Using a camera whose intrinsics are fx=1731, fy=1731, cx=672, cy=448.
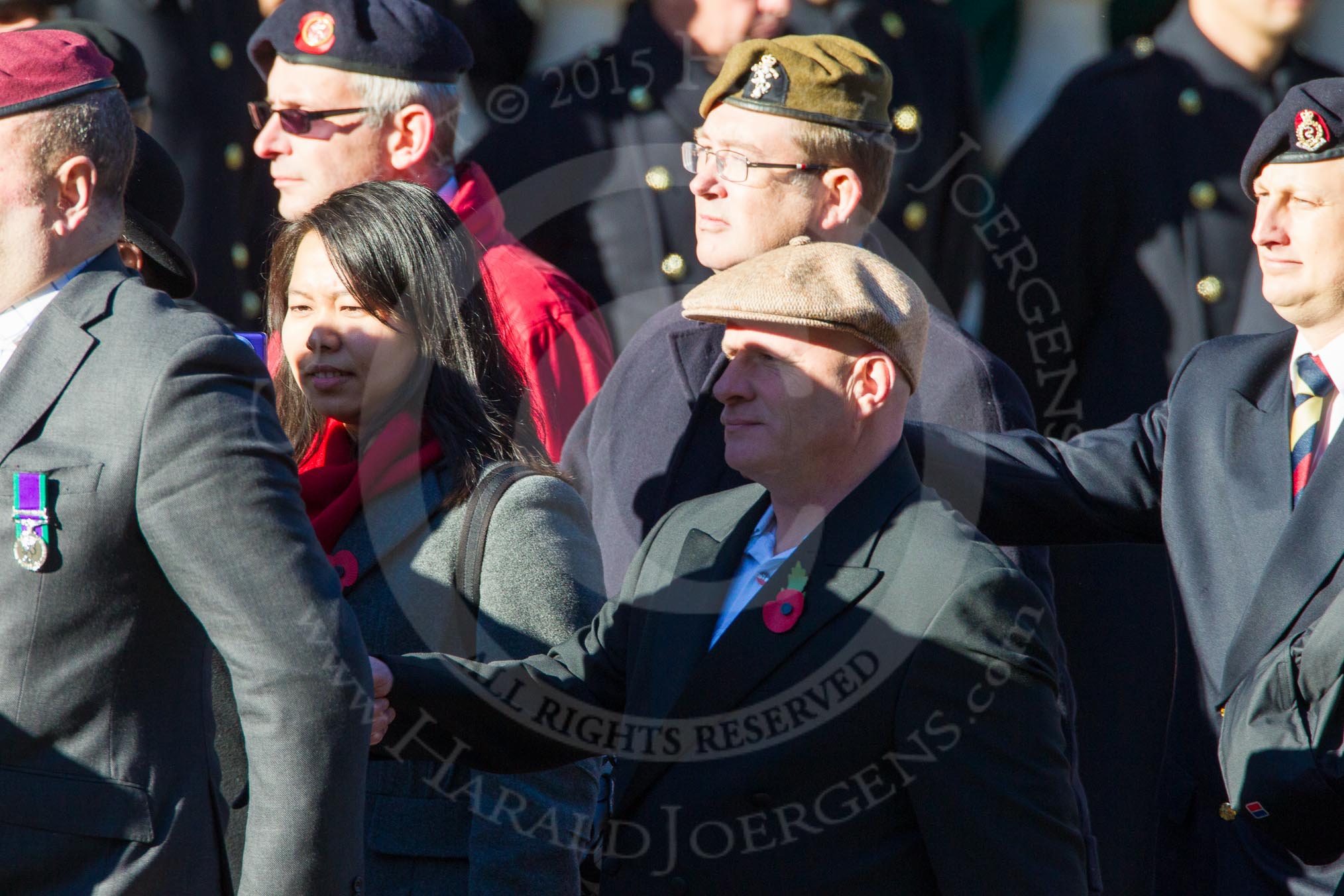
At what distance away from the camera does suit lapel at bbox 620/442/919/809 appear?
2250 mm

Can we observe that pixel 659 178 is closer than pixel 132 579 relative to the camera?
No

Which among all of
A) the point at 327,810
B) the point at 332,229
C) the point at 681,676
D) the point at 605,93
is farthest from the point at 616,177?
the point at 327,810

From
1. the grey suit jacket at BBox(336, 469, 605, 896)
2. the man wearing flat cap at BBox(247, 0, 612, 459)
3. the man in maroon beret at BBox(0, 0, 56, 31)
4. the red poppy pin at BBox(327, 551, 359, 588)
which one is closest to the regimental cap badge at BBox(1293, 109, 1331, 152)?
the grey suit jacket at BBox(336, 469, 605, 896)

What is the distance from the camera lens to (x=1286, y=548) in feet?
8.56

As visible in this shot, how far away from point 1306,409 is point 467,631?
4.56 feet

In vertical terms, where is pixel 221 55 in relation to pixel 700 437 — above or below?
above

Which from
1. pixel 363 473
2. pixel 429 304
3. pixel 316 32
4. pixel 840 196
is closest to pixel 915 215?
pixel 840 196

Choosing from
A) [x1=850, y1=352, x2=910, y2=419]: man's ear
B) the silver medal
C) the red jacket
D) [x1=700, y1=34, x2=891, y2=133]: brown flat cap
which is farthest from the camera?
the red jacket

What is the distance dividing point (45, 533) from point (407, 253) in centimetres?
101

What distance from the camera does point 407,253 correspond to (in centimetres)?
283

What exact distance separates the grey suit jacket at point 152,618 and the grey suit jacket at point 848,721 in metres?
0.35

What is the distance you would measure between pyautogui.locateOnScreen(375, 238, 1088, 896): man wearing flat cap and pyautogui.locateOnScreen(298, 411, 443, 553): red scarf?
1.20 feet

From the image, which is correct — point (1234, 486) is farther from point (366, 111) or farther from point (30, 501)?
point (366, 111)

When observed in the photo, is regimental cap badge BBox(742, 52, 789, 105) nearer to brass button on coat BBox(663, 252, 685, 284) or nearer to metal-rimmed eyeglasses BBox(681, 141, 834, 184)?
metal-rimmed eyeglasses BBox(681, 141, 834, 184)
